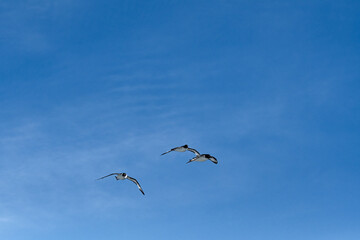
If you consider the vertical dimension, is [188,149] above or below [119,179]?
above

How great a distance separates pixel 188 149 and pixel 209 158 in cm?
864

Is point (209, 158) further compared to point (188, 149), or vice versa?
point (188, 149)

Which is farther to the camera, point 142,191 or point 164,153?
point 142,191

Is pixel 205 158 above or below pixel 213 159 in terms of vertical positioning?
above

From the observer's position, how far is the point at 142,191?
348 ft

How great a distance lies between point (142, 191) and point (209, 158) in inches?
740

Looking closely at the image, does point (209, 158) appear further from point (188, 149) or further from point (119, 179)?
point (119, 179)

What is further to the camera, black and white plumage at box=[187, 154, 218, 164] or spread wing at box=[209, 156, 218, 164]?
black and white plumage at box=[187, 154, 218, 164]

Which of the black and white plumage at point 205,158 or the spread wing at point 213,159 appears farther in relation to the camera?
the black and white plumage at point 205,158

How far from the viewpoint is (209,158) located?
101m

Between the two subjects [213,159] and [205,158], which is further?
[205,158]

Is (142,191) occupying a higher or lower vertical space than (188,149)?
lower

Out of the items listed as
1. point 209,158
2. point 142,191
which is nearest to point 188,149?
point 209,158

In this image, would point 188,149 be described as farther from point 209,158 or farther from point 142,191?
point 142,191
